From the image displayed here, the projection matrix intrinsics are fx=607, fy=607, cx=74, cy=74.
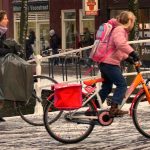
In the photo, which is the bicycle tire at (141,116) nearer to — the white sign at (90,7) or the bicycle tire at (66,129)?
the bicycle tire at (66,129)

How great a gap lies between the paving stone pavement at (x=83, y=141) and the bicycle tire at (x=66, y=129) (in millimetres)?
89

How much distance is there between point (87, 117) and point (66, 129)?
14.5 inches

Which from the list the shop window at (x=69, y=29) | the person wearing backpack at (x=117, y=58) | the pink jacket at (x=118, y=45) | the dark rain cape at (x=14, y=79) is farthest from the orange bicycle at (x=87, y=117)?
the shop window at (x=69, y=29)

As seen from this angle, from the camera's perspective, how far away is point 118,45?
7.95 m

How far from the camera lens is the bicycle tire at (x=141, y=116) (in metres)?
8.06

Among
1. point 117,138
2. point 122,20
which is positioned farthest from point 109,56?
point 117,138

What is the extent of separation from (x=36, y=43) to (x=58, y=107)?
30.7 m

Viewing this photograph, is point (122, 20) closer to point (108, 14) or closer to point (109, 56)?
point (109, 56)

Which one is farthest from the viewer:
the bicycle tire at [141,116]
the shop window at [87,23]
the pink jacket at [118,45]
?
the shop window at [87,23]

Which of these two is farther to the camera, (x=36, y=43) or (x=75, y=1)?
(x=36, y=43)

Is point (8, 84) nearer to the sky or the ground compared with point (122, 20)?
nearer to the ground

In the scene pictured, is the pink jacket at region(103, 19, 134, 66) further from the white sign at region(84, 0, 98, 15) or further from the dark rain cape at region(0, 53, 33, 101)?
the white sign at region(84, 0, 98, 15)

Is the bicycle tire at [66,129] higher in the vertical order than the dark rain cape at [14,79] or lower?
lower

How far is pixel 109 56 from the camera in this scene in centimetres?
813
